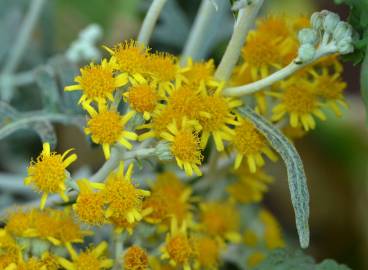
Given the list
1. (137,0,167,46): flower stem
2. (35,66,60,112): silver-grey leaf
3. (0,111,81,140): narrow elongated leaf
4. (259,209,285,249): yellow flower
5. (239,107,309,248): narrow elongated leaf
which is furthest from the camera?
(259,209,285,249): yellow flower

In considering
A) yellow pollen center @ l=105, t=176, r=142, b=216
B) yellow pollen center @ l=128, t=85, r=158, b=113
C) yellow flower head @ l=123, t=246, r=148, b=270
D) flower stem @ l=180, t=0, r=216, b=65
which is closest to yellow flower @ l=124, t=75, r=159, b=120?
yellow pollen center @ l=128, t=85, r=158, b=113

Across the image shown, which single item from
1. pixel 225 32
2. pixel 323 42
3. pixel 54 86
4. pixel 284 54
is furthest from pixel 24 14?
pixel 323 42

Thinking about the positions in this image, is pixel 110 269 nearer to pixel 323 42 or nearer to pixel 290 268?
pixel 290 268

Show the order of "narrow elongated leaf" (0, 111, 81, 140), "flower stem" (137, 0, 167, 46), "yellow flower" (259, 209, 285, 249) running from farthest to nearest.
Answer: "yellow flower" (259, 209, 285, 249), "narrow elongated leaf" (0, 111, 81, 140), "flower stem" (137, 0, 167, 46)

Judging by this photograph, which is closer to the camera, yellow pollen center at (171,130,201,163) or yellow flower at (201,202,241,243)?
yellow pollen center at (171,130,201,163)

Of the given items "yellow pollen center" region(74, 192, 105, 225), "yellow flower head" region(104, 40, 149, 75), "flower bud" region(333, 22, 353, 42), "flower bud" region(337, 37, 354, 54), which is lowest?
"yellow pollen center" region(74, 192, 105, 225)

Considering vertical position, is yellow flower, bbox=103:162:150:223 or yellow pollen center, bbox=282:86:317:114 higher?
yellow pollen center, bbox=282:86:317:114

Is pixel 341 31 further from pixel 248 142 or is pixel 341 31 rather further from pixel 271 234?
pixel 271 234

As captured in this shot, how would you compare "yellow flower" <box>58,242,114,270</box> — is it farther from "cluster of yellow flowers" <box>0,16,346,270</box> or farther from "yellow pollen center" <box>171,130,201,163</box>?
"yellow pollen center" <box>171,130,201,163</box>
